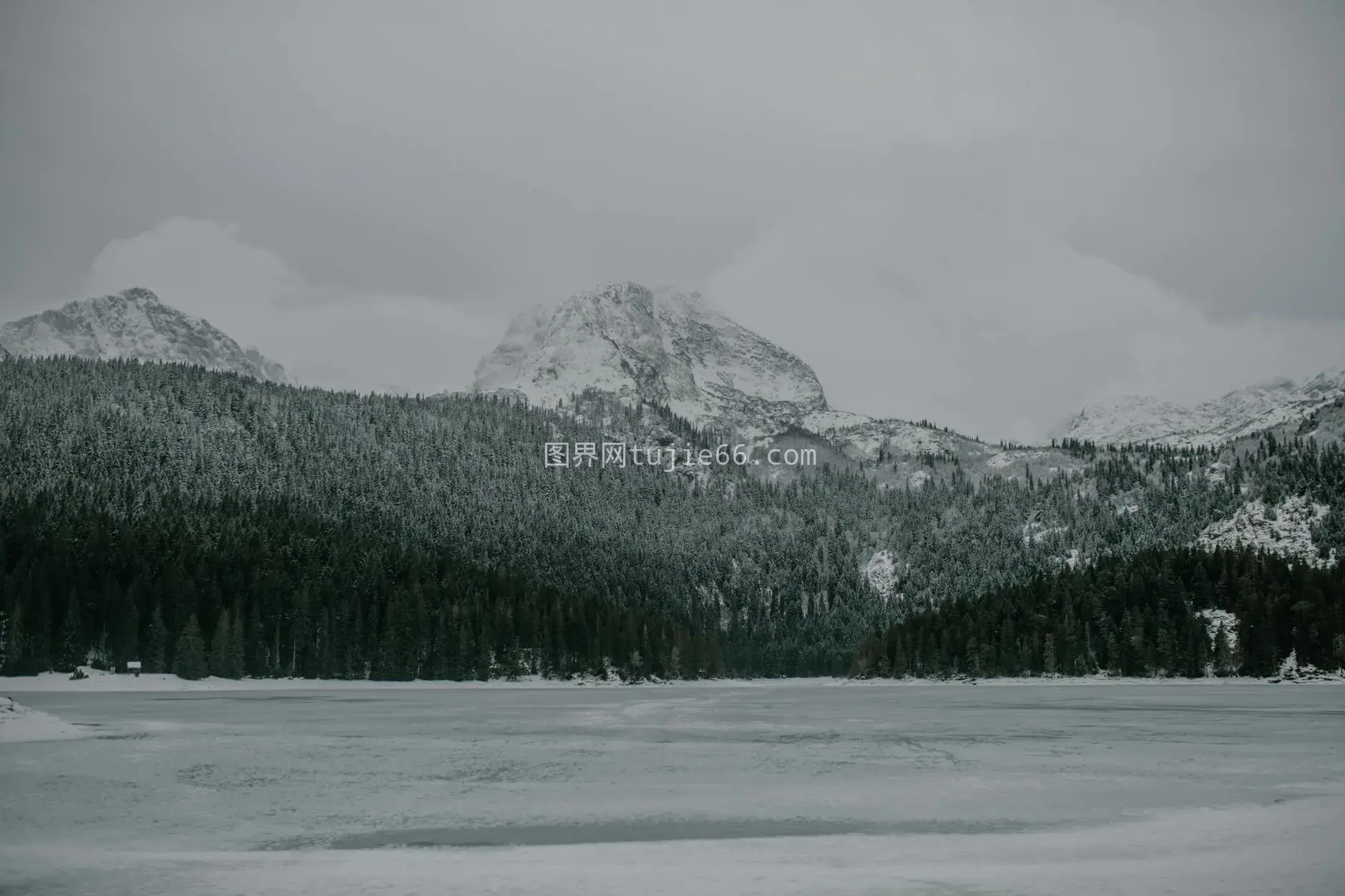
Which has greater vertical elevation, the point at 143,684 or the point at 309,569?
the point at 309,569

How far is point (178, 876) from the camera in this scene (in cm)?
2281

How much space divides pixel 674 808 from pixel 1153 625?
15556 centimetres

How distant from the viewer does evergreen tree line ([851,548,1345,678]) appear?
157 m

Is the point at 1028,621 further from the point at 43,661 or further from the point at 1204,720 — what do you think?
the point at 43,661

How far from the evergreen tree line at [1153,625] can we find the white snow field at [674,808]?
3933 inches

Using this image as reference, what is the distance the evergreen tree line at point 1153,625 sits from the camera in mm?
157250

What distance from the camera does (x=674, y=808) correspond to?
108 feet

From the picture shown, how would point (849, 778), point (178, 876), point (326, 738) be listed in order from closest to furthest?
point (178, 876) → point (849, 778) → point (326, 738)

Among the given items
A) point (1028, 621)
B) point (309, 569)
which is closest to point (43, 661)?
point (309, 569)

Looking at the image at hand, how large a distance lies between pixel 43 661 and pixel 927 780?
402 ft

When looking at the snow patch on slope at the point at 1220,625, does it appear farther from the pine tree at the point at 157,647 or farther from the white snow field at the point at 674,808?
the pine tree at the point at 157,647

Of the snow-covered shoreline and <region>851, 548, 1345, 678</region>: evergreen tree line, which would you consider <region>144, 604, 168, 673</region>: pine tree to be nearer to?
the snow-covered shoreline

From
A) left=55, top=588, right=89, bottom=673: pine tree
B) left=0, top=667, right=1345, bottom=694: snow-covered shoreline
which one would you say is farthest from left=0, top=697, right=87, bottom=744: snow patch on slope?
left=55, top=588, right=89, bottom=673: pine tree

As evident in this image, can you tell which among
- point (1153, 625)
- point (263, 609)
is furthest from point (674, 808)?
point (1153, 625)
